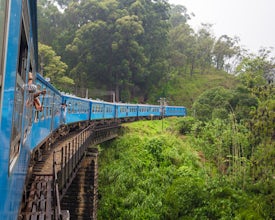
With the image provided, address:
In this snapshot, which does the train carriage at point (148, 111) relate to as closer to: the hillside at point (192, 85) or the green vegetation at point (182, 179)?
the green vegetation at point (182, 179)

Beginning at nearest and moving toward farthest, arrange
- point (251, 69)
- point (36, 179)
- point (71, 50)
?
point (36, 179), point (71, 50), point (251, 69)

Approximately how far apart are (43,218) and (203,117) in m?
23.4

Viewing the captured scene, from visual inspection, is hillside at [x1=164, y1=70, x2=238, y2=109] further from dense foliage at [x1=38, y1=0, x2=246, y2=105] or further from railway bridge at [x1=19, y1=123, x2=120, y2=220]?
railway bridge at [x1=19, y1=123, x2=120, y2=220]

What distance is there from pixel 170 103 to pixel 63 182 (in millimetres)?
38817

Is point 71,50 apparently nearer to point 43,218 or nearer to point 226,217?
point 226,217

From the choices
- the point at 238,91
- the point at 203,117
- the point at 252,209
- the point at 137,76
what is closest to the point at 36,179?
the point at 252,209

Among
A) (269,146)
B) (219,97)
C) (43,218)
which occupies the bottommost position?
(43,218)

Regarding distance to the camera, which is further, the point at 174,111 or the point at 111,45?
the point at 174,111

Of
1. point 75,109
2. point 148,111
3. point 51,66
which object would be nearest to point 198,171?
point 75,109

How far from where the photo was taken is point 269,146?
13.5 metres

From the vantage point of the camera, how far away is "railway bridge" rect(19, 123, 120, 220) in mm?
5130

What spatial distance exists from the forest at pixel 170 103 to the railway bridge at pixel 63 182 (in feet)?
7.85

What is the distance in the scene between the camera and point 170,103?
151ft

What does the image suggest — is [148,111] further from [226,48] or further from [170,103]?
[226,48]
